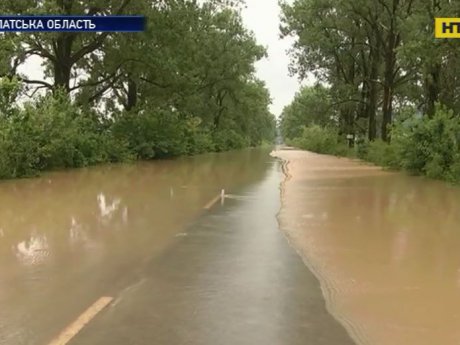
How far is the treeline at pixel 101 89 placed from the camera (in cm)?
2305

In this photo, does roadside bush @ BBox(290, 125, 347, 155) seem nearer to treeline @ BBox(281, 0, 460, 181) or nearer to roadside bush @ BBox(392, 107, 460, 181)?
treeline @ BBox(281, 0, 460, 181)

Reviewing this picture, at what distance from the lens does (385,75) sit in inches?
1519

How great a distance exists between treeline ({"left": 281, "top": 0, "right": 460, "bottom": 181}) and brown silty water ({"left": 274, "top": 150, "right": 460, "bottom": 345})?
7791 mm

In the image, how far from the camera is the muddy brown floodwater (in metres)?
6.01

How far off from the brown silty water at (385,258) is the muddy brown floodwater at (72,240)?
2.45 metres

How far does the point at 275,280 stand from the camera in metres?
7.21

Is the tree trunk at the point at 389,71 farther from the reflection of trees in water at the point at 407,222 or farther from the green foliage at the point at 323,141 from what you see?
the reflection of trees in water at the point at 407,222

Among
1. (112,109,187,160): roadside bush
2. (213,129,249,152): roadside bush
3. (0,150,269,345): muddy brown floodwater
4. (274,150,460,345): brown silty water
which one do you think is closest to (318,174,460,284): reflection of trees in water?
(274,150,460,345): brown silty water

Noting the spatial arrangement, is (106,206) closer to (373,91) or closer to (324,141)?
(373,91)

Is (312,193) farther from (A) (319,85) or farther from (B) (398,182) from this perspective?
(A) (319,85)

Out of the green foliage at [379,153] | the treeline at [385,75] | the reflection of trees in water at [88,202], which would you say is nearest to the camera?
the reflection of trees in water at [88,202]

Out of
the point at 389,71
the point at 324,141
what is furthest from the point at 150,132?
the point at 324,141

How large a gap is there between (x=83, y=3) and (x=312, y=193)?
20638 millimetres

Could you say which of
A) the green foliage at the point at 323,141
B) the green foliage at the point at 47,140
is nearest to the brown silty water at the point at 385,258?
the green foliage at the point at 47,140
